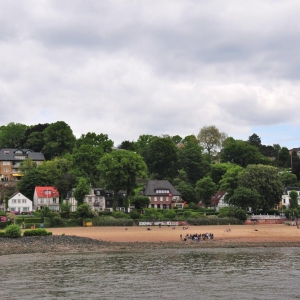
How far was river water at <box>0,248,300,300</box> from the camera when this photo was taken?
104 ft

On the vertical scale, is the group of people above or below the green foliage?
below

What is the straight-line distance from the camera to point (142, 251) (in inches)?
2103

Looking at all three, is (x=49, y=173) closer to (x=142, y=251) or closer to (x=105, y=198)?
(x=105, y=198)

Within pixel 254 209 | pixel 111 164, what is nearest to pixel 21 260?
pixel 111 164

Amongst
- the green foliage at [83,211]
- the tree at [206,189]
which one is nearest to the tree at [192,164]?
the tree at [206,189]

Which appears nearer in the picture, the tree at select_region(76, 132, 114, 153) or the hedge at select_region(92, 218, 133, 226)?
the hedge at select_region(92, 218, 133, 226)

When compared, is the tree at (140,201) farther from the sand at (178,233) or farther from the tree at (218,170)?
the tree at (218,170)

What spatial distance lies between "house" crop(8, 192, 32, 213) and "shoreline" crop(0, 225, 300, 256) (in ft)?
79.9

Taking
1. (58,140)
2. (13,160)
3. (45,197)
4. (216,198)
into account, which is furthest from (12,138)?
(216,198)

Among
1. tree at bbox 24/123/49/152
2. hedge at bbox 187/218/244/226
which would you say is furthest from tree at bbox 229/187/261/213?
tree at bbox 24/123/49/152

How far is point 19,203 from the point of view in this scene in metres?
96.5

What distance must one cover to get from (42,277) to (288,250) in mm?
30405

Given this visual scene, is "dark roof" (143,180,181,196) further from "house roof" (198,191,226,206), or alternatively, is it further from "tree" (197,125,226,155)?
"tree" (197,125,226,155)

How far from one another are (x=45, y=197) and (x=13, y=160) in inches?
1194
